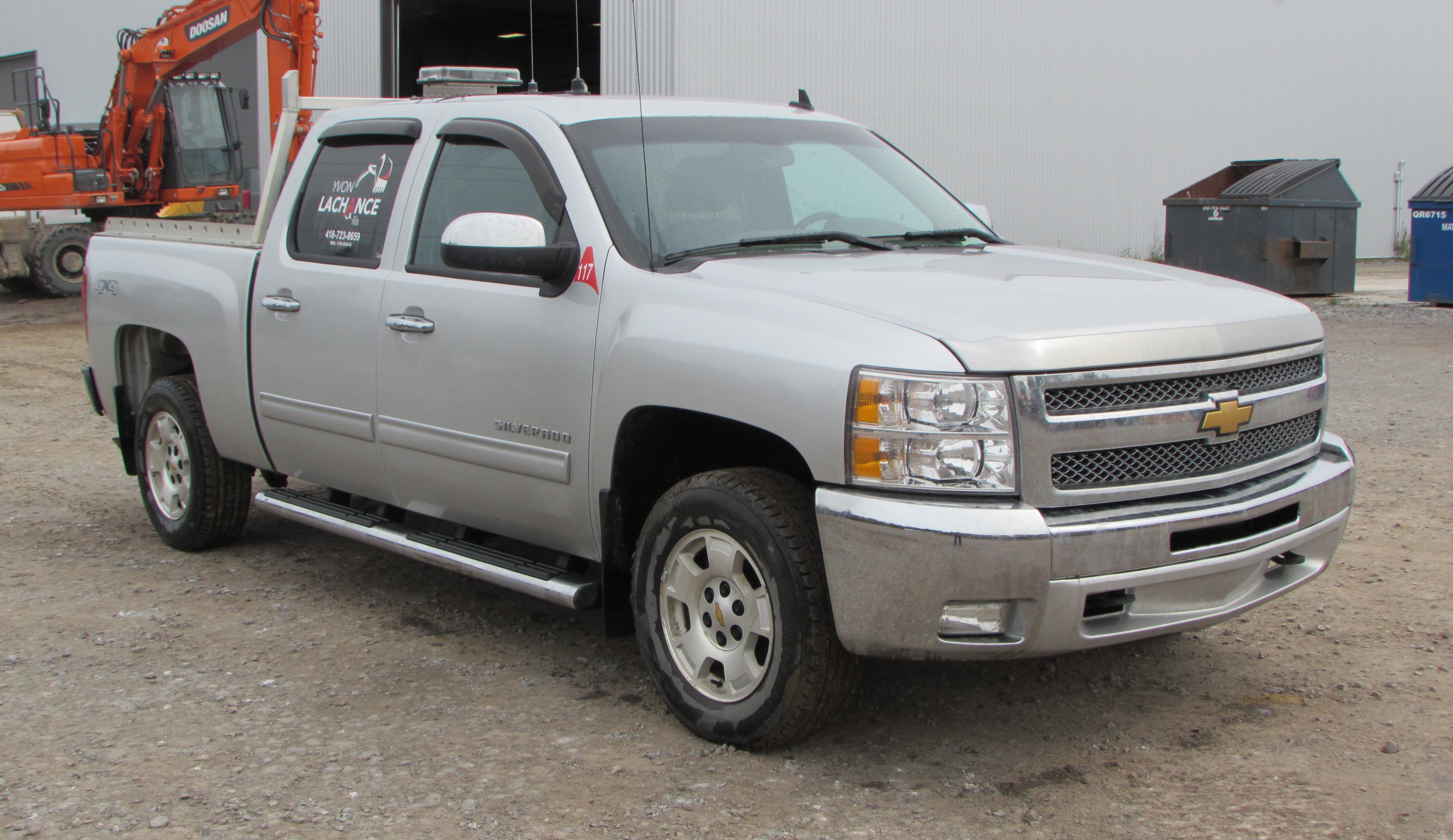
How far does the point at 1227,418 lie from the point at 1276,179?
1448 cm

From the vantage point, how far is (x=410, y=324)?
4574mm

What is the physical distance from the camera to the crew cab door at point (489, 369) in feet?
13.6

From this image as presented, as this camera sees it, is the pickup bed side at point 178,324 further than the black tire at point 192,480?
No

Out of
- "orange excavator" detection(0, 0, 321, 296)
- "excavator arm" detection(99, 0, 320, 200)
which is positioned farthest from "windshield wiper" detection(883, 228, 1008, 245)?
"orange excavator" detection(0, 0, 321, 296)

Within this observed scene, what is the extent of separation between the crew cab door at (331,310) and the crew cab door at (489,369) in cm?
15

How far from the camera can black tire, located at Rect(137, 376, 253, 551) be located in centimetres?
584

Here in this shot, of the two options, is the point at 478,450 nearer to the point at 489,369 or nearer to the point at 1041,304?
the point at 489,369

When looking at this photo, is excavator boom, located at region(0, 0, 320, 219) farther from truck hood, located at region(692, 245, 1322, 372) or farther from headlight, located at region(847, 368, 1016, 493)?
headlight, located at region(847, 368, 1016, 493)

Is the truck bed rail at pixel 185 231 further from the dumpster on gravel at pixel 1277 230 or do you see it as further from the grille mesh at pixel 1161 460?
the dumpster on gravel at pixel 1277 230

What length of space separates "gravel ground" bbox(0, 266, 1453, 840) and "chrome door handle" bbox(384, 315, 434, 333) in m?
1.10

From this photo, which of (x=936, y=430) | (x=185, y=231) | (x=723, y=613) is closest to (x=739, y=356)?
(x=936, y=430)

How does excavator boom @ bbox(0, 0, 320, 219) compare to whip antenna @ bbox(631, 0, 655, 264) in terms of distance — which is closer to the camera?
whip antenna @ bbox(631, 0, 655, 264)

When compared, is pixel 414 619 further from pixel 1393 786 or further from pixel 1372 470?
pixel 1372 470

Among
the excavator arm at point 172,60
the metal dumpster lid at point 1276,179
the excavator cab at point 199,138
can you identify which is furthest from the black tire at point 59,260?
the metal dumpster lid at point 1276,179
